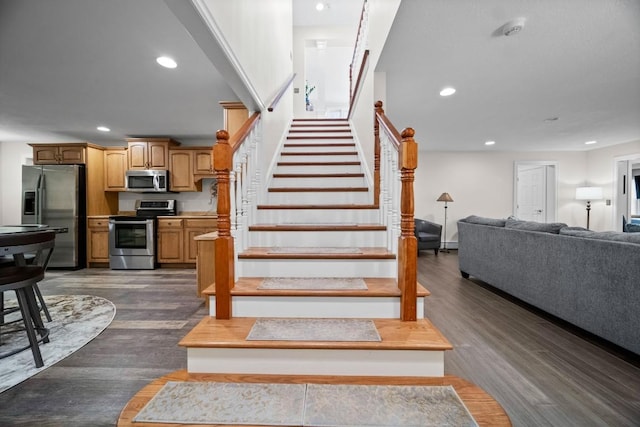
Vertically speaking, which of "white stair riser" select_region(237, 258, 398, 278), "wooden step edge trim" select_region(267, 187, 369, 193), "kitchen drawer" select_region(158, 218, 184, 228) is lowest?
"white stair riser" select_region(237, 258, 398, 278)

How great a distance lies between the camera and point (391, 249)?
6.69 ft

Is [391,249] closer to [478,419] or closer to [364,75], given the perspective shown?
[478,419]

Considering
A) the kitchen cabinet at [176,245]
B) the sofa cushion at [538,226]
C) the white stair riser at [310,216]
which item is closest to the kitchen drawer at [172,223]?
the kitchen cabinet at [176,245]

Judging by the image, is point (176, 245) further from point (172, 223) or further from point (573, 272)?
point (573, 272)

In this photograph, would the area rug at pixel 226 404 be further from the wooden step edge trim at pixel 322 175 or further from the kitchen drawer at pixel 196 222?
the kitchen drawer at pixel 196 222

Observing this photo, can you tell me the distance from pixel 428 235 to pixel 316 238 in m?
4.41

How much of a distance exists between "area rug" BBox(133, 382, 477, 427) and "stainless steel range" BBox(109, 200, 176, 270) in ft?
14.0

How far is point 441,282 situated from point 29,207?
675 cm

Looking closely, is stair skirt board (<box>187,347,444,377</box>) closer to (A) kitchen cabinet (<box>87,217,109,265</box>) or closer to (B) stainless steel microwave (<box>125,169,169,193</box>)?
(B) stainless steel microwave (<box>125,169,169,193</box>)

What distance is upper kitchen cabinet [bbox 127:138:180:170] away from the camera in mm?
5371

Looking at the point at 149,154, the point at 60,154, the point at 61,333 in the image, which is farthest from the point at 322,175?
the point at 60,154

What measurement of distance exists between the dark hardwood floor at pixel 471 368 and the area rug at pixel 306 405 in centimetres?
54


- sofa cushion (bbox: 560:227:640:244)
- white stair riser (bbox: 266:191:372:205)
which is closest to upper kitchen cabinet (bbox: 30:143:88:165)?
white stair riser (bbox: 266:191:372:205)

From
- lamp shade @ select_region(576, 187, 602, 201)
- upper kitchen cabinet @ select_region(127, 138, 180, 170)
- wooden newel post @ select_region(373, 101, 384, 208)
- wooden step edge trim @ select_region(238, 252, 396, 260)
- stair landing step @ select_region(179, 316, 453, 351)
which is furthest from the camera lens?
lamp shade @ select_region(576, 187, 602, 201)
